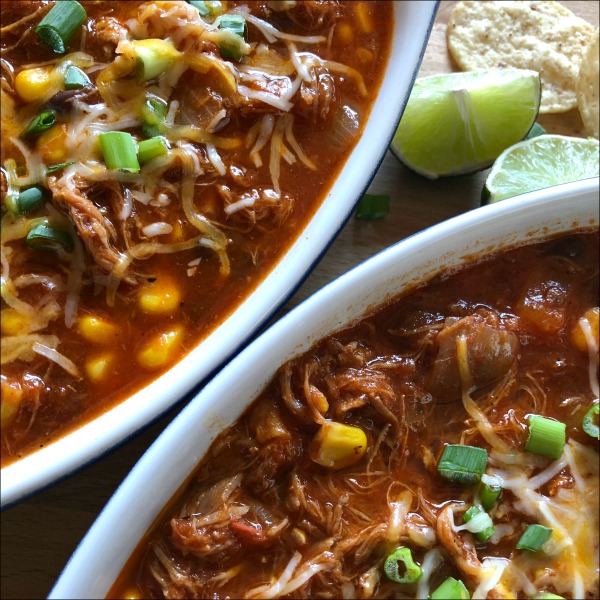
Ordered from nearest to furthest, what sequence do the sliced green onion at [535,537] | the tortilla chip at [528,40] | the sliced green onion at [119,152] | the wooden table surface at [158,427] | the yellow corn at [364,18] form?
1. the sliced green onion at [535,537]
2. the sliced green onion at [119,152]
3. the yellow corn at [364,18]
4. the wooden table surface at [158,427]
5. the tortilla chip at [528,40]

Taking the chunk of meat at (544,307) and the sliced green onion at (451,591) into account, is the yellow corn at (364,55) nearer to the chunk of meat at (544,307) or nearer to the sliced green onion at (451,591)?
the chunk of meat at (544,307)

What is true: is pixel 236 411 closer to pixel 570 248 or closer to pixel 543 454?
pixel 543 454

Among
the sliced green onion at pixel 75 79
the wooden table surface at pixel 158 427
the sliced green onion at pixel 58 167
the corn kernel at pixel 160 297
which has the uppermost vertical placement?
the sliced green onion at pixel 75 79

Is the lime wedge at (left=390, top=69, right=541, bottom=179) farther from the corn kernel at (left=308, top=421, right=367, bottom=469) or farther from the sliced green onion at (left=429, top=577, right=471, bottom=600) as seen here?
the sliced green onion at (left=429, top=577, right=471, bottom=600)

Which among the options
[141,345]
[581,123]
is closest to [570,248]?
[581,123]

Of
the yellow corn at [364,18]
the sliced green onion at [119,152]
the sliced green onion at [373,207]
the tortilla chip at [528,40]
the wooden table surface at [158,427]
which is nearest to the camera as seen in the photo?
the sliced green onion at [119,152]

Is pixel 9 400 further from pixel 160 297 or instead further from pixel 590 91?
pixel 590 91

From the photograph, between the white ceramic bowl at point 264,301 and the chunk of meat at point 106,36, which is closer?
the white ceramic bowl at point 264,301

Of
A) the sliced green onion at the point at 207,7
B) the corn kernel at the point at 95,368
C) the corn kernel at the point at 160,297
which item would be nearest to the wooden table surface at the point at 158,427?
the corn kernel at the point at 95,368
